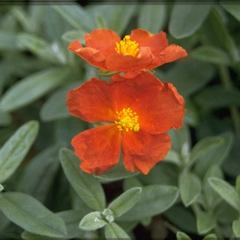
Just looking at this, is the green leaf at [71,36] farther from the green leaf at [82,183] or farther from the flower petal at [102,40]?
the green leaf at [82,183]

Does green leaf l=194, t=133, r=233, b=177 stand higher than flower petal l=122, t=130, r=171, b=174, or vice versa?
flower petal l=122, t=130, r=171, b=174

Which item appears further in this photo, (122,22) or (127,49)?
(122,22)

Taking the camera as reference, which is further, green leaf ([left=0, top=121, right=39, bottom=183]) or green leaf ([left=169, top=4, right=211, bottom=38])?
green leaf ([left=169, top=4, right=211, bottom=38])

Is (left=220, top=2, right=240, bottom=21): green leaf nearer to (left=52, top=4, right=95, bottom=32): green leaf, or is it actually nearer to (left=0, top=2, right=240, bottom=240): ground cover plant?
(left=0, top=2, right=240, bottom=240): ground cover plant

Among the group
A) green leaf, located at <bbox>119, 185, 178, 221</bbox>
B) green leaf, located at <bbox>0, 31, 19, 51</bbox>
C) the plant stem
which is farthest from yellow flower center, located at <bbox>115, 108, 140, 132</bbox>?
green leaf, located at <bbox>0, 31, 19, 51</bbox>

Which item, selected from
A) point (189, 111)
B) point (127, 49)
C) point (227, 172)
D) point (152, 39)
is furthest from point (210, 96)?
point (127, 49)

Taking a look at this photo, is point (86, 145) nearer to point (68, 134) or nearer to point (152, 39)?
point (152, 39)
